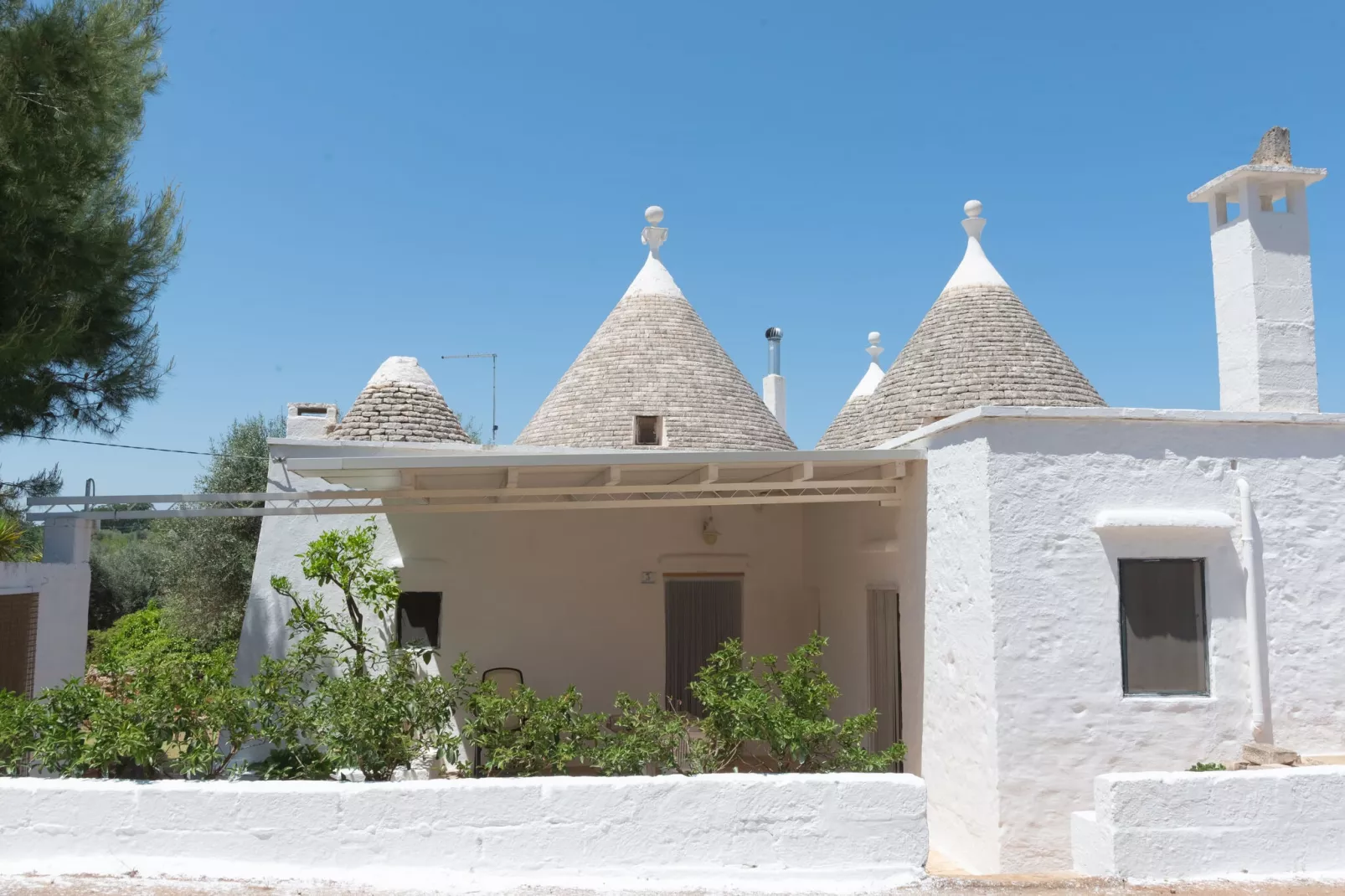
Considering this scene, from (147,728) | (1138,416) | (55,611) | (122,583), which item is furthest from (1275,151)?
(122,583)

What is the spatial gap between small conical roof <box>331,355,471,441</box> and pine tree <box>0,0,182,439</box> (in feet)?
8.74

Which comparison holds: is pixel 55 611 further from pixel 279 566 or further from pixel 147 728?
pixel 147 728

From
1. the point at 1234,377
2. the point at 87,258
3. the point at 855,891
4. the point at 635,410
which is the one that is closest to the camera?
the point at 855,891

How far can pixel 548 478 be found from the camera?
9.49 m

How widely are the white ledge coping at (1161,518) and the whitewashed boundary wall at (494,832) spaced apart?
263 centimetres

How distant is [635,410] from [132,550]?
75.0 feet

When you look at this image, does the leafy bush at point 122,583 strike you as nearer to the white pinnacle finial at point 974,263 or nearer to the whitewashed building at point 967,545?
the whitewashed building at point 967,545

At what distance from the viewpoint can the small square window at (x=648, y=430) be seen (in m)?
13.7

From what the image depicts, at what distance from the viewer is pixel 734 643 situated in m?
7.37

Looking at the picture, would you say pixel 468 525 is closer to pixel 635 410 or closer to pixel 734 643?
pixel 635 410

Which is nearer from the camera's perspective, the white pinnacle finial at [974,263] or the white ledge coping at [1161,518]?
the white ledge coping at [1161,518]

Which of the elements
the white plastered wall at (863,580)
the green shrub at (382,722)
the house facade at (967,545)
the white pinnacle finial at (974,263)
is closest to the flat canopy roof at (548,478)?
the house facade at (967,545)

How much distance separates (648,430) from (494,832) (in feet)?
27.3

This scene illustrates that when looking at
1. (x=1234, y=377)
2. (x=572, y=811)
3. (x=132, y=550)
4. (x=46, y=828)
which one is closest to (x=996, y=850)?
(x=572, y=811)
